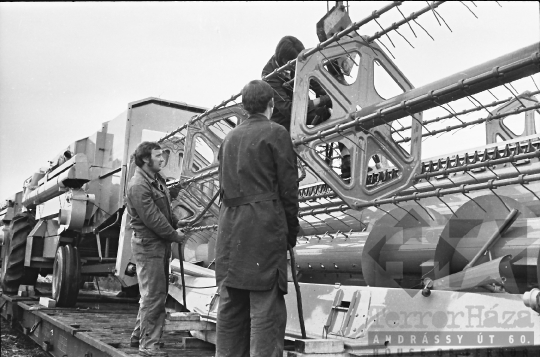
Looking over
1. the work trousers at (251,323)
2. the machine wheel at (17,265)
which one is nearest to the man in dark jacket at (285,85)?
the work trousers at (251,323)

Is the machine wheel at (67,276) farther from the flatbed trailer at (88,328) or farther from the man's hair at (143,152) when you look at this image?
the man's hair at (143,152)

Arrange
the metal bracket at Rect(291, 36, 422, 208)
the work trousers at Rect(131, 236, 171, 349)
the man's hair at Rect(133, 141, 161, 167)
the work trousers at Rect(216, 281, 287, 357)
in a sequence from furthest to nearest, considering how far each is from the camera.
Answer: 1. the man's hair at Rect(133, 141, 161, 167)
2. the work trousers at Rect(131, 236, 171, 349)
3. the metal bracket at Rect(291, 36, 422, 208)
4. the work trousers at Rect(216, 281, 287, 357)

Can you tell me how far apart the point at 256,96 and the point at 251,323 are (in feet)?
3.63

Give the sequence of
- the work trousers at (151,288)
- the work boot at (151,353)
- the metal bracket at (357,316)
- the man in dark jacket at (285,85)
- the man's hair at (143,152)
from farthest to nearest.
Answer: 1. the man in dark jacket at (285,85)
2. the man's hair at (143,152)
3. the work trousers at (151,288)
4. the work boot at (151,353)
5. the metal bracket at (357,316)

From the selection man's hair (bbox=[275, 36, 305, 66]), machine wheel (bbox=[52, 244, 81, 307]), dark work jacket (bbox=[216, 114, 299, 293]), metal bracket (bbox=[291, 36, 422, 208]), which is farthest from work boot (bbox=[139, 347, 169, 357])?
machine wheel (bbox=[52, 244, 81, 307])

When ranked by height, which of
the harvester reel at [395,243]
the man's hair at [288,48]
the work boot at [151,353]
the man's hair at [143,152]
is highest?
the man's hair at [288,48]

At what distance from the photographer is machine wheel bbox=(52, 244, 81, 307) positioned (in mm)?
7496

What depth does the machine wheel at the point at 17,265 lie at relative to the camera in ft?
31.9

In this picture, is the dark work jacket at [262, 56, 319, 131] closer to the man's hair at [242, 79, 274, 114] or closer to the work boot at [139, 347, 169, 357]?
the man's hair at [242, 79, 274, 114]

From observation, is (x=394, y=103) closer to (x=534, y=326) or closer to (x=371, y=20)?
(x=371, y=20)

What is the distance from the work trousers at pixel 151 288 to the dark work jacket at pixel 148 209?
8 centimetres

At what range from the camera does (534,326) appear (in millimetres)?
3104

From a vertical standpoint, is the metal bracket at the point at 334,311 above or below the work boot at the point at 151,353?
above

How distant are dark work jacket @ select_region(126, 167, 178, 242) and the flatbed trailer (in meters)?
0.84
